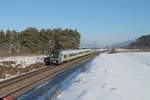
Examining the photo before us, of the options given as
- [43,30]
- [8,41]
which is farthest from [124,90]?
[43,30]

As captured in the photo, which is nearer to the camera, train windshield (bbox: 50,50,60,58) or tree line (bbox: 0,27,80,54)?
train windshield (bbox: 50,50,60,58)

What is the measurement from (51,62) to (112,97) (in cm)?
3908

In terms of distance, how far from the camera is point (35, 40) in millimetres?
113125

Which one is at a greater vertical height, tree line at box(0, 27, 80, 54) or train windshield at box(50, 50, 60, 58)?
tree line at box(0, 27, 80, 54)

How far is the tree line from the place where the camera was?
11000 cm

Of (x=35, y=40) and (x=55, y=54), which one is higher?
(x=35, y=40)

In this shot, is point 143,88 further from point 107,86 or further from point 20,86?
point 20,86

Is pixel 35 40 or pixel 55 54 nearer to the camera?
pixel 55 54

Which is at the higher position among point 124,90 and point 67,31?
point 67,31

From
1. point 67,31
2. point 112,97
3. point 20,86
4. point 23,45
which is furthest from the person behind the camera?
point 67,31

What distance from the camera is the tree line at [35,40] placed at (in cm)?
11000

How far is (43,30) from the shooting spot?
12781cm

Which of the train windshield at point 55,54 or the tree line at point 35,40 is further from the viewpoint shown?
the tree line at point 35,40

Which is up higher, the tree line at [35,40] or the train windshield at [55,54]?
the tree line at [35,40]
